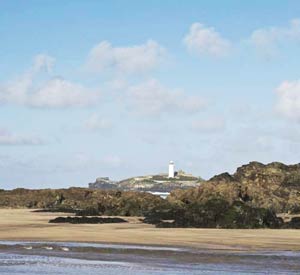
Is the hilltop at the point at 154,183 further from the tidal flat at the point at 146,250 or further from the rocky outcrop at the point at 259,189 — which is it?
the tidal flat at the point at 146,250

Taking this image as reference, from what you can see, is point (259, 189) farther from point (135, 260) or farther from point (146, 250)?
point (135, 260)

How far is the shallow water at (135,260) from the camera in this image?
54.9ft

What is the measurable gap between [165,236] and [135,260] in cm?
820

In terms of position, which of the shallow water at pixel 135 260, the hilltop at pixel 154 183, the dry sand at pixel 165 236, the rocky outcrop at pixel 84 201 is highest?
the hilltop at pixel 154 183

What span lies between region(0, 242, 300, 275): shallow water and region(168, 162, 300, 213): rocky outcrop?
2091cm

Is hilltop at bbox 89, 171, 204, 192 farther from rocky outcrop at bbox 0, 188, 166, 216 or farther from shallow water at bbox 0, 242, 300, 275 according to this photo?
shallow water at bbox 0, 242, 300, 275

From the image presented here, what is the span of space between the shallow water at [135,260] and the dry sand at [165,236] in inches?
78.8

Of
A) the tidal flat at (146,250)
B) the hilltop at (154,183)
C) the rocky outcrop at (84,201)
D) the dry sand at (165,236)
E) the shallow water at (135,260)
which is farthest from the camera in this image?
the hilltop at (154,183)

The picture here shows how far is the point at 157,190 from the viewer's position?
135 m

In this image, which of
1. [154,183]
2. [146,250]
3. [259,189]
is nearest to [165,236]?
[146,250]

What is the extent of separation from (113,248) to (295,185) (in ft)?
103

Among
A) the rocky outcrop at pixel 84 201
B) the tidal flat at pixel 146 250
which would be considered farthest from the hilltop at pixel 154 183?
the tidal flat at pixel 146 250

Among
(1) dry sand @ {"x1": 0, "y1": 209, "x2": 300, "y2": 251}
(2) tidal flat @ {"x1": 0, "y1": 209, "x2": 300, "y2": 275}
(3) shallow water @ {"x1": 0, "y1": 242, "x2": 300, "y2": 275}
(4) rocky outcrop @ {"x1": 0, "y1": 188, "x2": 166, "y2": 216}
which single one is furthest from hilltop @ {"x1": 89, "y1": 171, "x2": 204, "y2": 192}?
(3) shallow water @ {"x1": 0, "y1": 242, "x2": 300, "y2": 275}

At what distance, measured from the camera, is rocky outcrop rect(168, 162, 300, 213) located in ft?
150
